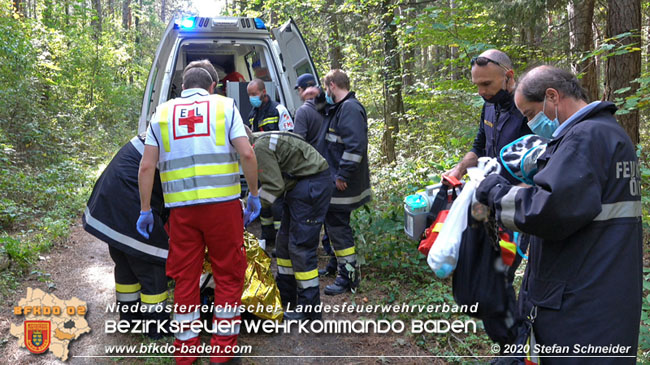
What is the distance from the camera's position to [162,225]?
127 inches

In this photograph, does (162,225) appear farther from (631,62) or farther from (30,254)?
(631,62)

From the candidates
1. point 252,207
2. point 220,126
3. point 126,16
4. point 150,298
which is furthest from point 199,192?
point 126,16

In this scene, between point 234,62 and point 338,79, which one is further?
point 234,62

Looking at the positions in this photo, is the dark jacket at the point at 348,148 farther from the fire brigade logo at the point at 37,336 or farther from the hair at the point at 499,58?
the fire brigade logo at the point at 37,336

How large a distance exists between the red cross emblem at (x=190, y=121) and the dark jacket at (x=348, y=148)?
1601 mm

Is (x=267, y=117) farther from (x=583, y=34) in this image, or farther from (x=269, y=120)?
(x=583, y=34)

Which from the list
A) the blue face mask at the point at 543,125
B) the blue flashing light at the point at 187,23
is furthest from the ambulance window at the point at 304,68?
the blue face mask at the point at 543,125

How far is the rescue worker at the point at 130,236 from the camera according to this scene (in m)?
3.08

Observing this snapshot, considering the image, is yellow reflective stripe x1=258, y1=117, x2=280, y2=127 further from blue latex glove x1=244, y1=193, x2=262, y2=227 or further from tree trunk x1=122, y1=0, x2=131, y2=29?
tree trunk x1=122, y1=0, x2=131, y2=29

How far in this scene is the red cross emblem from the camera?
2727mm

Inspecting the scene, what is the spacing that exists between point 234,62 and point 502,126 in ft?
20.6

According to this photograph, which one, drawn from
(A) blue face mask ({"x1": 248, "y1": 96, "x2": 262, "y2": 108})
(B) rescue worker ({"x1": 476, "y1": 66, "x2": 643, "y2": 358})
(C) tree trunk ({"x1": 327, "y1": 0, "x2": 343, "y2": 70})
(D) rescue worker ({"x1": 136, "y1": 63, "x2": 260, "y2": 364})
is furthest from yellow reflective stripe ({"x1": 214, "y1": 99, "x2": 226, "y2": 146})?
(C) tree trunk ({"x1": 327, "y1": 0, "x2": 343, "y2": 70})

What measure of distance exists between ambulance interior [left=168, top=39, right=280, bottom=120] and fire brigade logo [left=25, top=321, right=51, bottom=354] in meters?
3.00

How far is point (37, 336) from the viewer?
10.3 feet
